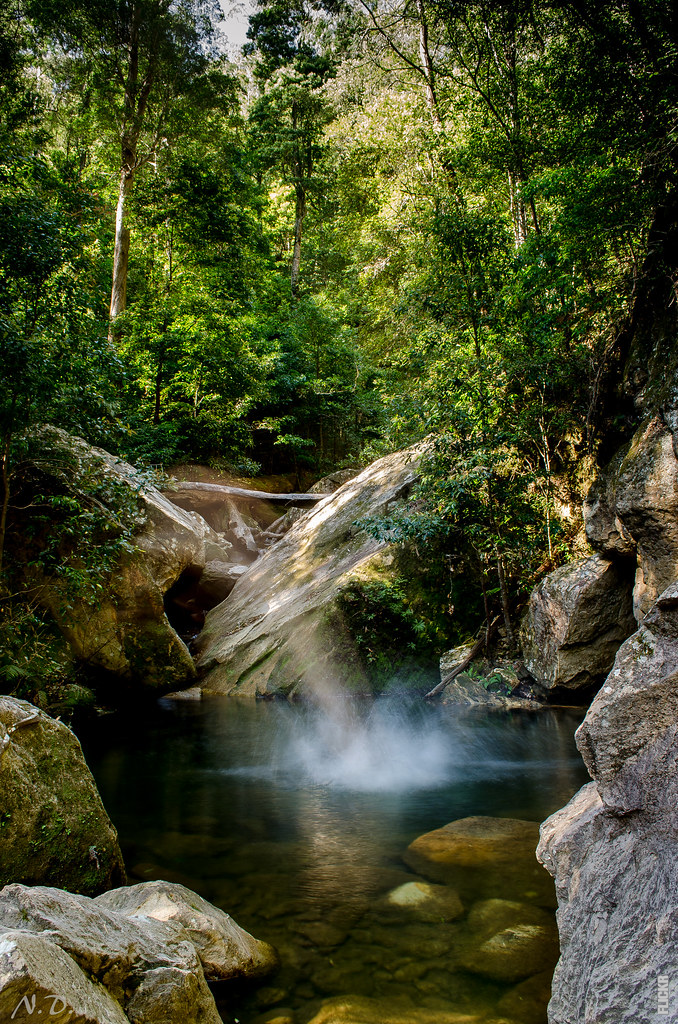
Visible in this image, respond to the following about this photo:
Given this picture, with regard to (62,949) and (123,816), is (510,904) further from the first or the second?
(123,816)

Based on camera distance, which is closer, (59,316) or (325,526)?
(59,316)

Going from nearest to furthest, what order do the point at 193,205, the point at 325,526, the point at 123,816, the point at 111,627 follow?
the point at 123,816 → the point at 111,627 → the point at 325,526 → the point at 193,205

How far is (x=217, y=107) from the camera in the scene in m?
17.8

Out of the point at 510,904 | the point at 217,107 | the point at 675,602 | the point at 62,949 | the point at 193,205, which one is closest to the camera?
the point at 62,949

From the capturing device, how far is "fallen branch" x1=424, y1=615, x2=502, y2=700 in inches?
332

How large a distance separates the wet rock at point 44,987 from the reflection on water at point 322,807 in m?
1.30

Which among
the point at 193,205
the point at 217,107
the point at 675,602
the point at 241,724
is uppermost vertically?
the point at 217,107

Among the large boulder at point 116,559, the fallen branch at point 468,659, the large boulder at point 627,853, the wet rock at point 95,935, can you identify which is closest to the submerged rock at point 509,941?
the large boulder at point 627,853

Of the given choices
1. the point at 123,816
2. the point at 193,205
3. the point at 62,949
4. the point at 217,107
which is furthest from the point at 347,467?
the point at 62,949

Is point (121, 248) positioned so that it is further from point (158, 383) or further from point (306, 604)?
point (306, 604)

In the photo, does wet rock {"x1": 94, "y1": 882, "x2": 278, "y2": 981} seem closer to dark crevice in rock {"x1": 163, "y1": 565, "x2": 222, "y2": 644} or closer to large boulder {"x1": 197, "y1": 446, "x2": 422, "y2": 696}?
large boulder {"x1": 197, "y1": 446, "x2": 422, "y2": 696}

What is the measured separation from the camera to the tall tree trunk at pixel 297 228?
24628mm

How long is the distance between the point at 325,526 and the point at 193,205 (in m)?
11.4

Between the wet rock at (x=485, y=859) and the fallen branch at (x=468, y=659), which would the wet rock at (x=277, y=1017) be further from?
the fallen branch at (x=468, y=659)
